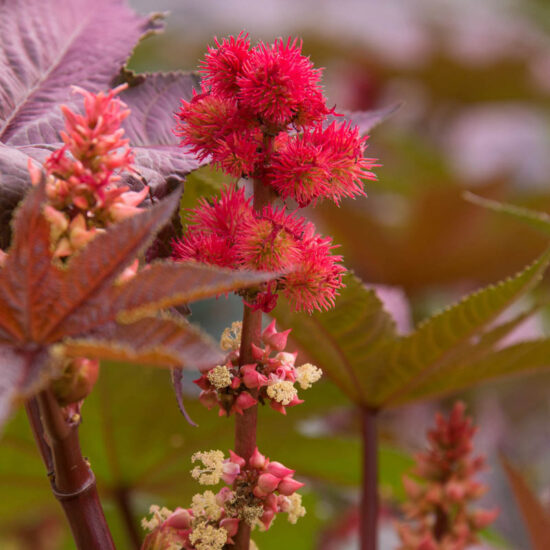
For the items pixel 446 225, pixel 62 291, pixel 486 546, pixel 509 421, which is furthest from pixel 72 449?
pixel 509 421

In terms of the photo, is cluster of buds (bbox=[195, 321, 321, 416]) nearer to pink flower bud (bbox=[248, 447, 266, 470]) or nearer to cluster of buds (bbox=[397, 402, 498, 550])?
pink flower bud (bbox=[248, 447, 266, 470])

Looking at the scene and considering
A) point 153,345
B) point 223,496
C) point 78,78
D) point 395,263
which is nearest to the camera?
point 153,345

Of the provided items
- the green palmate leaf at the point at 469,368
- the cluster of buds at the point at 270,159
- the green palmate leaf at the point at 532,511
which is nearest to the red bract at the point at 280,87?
the cluster of buds at the point at 270,159

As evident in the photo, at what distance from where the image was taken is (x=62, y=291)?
314mm

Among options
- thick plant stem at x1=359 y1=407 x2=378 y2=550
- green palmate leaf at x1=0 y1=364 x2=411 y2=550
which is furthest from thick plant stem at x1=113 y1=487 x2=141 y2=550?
thick plant stem at x1=359 y1=407 x2=378 y2=550

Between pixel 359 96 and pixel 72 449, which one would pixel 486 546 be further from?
pixel 359 96

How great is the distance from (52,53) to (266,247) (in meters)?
0.26

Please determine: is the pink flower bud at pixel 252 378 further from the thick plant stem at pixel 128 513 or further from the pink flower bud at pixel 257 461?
the thick plant stem at pixel 128 513

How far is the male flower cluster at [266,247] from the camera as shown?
354 mm

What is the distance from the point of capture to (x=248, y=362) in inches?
15.2

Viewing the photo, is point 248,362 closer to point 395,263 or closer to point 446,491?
point 446,491

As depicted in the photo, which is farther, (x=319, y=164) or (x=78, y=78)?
(x=78, y=78)

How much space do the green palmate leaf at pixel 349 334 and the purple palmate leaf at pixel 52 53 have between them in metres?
0.20

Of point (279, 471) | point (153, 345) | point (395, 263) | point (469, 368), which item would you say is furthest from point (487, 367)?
point (395, 263)
